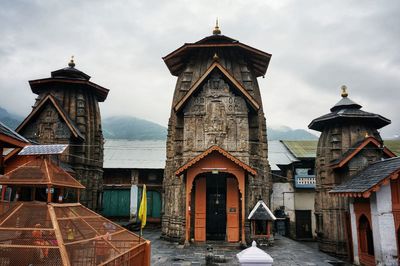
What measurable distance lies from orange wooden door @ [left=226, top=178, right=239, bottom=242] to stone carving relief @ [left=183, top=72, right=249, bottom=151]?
259 centimetres

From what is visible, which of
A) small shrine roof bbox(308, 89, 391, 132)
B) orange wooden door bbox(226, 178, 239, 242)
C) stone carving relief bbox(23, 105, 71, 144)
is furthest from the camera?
stone carving relief bbox(23, 105, 71, 144)

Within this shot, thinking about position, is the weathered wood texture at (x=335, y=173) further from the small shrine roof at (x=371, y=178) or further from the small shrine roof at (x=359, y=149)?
the small shrine roof at (x=371, y=178)

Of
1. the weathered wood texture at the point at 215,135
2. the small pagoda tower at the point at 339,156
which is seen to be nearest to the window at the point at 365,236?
the small pagoda tower at the point at 339,156

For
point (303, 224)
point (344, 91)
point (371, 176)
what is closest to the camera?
point (371, 176)

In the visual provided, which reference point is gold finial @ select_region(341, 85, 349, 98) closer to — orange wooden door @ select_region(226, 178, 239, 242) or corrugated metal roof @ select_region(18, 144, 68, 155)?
orange wooden door @ select_region(226, 178, 239, 242)

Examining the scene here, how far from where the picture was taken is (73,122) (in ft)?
84.7

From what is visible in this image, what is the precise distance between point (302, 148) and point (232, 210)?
Answer: 63.2 ft

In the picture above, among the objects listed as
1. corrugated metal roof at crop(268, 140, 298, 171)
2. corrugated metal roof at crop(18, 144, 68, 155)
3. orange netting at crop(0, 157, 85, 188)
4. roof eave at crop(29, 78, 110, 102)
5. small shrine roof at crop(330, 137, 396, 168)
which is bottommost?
orange netting at crop(0, 157, 85, 188)

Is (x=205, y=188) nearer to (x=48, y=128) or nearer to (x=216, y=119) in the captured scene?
(x=216, y=119)

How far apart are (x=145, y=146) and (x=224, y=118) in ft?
63.2

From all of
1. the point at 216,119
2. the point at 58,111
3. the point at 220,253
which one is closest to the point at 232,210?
the point at 220,253

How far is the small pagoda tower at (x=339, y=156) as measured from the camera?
18297mm

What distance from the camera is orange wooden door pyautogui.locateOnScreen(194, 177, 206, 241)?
19453 millimetres

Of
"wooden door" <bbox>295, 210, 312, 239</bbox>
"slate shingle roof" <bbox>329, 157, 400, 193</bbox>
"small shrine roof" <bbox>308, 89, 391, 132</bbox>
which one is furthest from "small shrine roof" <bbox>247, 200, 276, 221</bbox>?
"wooden door" <bbox>295, 210, 312, 239</bbox>
